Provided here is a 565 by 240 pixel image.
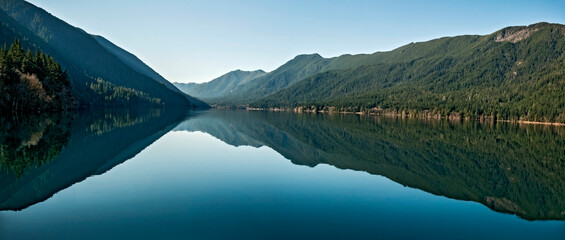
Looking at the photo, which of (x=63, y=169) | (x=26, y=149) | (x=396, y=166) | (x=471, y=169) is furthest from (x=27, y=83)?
(x=471, y=169)

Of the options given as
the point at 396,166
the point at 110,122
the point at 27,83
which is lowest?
the point at 396,166

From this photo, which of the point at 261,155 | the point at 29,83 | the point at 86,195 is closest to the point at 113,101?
the point at 29,83

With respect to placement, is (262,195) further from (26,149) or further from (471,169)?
(26,149)

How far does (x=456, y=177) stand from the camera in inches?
1136

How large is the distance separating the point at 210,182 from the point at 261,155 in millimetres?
15006

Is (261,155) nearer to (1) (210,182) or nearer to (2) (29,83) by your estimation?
(1) (210,182)

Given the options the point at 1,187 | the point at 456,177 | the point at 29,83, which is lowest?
the point at 456,177

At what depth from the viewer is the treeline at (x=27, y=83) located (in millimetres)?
71750

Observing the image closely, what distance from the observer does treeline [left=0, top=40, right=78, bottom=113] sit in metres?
71.8

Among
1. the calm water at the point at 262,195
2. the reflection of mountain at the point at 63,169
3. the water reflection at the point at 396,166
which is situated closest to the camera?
the calm water at the point at 262,195

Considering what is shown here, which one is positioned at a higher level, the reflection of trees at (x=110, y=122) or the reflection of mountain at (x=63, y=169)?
the reflection of trees at (x=110, y=122)

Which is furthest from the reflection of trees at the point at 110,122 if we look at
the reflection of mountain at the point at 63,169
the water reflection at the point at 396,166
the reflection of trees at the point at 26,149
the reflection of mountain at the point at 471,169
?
the reflection of mountain at the point at 471,169

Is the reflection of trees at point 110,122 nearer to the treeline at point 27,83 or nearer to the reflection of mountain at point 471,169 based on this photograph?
the treeline at point 27,83

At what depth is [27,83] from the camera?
75.6 metres
